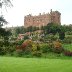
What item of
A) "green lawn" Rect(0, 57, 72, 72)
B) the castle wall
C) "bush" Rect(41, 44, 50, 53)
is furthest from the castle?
"green lawn" Rect(0, 57, 72, 72)

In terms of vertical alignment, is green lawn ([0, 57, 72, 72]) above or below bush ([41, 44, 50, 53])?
below

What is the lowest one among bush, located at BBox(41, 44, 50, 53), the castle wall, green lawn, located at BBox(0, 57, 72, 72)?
green lawn, located at BBox(0, 57, 72, 72)

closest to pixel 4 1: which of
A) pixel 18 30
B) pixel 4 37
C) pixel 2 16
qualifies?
pixel 2 16

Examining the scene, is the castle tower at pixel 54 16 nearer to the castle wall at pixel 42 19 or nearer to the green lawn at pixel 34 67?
the castle wall at pixel 42 19

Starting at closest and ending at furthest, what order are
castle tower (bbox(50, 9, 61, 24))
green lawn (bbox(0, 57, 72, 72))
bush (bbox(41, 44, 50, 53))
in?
green lawn (bbox(0, 57, 72, 72))
bush (bbox(41, 44, 50, 53))
castle tower (bbox(50, 9, 61, 24))

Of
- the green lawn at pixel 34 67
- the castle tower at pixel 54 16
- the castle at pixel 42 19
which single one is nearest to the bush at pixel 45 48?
the green lawn at pixel 34 67

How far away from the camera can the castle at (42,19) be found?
9944 cm

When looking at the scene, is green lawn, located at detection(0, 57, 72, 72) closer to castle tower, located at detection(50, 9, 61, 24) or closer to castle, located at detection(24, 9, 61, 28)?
castle, located at detection(24, 9, 61, 28)

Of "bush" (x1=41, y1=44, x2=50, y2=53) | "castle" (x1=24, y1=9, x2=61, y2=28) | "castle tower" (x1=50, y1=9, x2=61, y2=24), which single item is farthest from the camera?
"castle tower" (x1=50, y1=9, x2=61, y2=24)

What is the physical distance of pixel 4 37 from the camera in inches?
612

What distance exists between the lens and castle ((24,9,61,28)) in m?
99.4

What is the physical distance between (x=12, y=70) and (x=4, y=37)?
4.15m

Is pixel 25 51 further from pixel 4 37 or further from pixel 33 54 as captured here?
pixel 4 37

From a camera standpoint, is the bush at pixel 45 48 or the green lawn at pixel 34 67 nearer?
the green lawn at pixel 34 67
